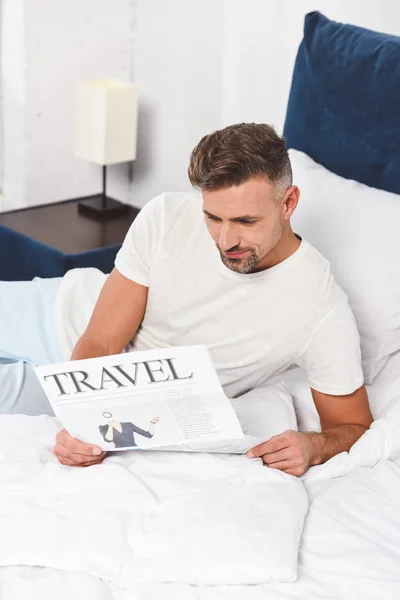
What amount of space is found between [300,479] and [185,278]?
1.63 feet

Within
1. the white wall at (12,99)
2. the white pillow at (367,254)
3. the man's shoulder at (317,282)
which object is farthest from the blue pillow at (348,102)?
the white wall at (12,99)

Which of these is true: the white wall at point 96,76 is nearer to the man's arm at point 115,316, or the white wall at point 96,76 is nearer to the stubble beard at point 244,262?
the man's arm at point 115,316

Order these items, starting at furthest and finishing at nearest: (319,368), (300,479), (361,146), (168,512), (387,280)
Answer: (361,146), (387,280), (319,368), (300,479), (168,512)

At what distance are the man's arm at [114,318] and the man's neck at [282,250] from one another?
26cm

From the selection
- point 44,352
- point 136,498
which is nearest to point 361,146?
point 44,352

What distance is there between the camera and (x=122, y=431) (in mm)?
1478

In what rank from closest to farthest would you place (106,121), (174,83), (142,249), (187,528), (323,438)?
(187,528)
(323,438)
(142,249)
(106,121)
(174,83)

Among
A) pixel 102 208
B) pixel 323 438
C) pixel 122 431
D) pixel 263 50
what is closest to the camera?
pixel 122 431

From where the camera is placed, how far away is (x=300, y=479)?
161 cm

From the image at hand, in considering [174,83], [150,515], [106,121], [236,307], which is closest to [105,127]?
[106,121]

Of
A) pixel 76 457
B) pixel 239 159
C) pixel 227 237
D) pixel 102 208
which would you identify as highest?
pixel 239 159

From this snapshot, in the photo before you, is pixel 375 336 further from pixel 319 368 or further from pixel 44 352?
pixel 44 352

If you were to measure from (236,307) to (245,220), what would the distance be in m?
0.22

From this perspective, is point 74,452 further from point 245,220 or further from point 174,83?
point 174,83
